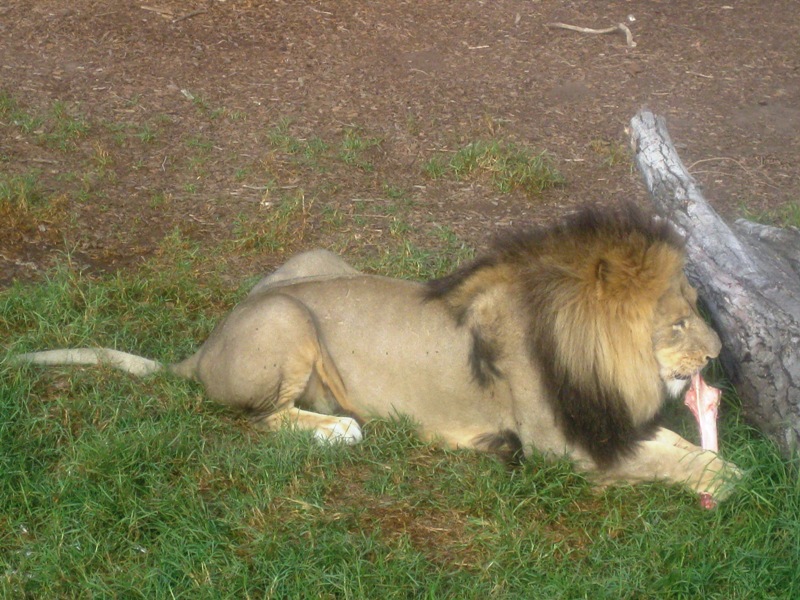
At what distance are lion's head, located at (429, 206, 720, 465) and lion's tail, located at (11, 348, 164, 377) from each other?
1.56m

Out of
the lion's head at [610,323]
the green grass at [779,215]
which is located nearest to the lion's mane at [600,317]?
the lion's head at [610,323]

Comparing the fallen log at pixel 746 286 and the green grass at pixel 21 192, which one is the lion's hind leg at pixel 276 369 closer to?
the fallen log at pixel 746 286

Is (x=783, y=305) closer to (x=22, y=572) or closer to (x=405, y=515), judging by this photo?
(x=405, y=515)

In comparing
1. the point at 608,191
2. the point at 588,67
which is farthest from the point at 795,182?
the point at 588,67

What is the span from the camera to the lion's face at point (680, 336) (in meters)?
3.32

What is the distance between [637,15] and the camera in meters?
8.23

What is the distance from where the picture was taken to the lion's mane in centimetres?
327

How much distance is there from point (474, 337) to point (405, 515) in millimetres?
657

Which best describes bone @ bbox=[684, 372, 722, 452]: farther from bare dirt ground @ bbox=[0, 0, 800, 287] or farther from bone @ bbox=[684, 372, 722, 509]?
bare dirt ground @ bbox=[0, 0, 800, 287]

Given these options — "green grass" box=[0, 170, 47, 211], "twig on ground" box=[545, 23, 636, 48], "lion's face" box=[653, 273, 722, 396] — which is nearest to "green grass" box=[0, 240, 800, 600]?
"lion's face" box=[653, 273, 722, 396]

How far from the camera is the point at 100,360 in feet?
13.0

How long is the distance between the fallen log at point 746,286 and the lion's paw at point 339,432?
1422 mm

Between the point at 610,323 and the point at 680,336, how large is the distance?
10.4 inches

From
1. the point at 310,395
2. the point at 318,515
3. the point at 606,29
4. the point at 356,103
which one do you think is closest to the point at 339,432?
the point at 310,395
